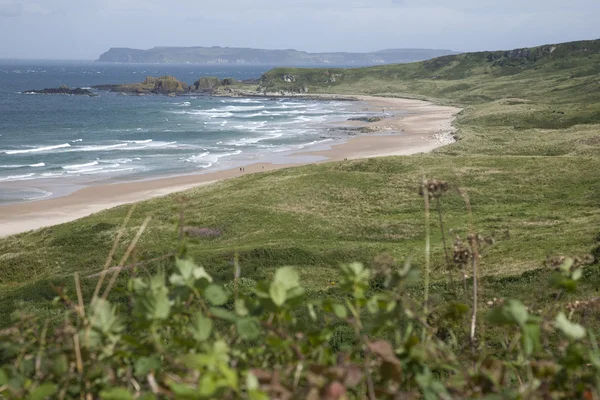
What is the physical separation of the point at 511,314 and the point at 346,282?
68cm

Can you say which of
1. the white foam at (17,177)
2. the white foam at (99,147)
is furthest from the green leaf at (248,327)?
the white foam at (99,147)

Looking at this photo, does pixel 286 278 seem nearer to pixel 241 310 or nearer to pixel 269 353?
pixel 241 310

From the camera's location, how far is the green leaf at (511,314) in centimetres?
241

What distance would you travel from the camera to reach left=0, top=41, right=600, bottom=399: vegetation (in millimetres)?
2447

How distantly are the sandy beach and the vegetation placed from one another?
203 inches

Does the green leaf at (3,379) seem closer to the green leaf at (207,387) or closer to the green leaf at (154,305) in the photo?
the green leaf at (154,305)

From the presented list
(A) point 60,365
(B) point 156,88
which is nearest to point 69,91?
(B) point 156,88

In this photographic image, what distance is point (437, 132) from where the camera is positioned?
8738cm

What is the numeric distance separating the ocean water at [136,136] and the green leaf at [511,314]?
5446 centimetres

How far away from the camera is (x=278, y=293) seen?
2490mm

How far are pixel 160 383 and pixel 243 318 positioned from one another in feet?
1.41

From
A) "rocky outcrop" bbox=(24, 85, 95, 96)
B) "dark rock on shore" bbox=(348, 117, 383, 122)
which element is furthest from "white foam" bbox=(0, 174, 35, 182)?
"rocky outcrop" bbox=(24, 85, 95, 96)

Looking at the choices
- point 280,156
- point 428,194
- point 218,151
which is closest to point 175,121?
point 218,151

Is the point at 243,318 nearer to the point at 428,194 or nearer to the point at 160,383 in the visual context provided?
the point at 160,383
